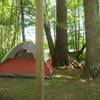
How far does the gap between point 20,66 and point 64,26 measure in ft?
11.0

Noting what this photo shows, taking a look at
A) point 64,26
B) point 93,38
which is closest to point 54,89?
point 93,38

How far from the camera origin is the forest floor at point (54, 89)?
6283 mm

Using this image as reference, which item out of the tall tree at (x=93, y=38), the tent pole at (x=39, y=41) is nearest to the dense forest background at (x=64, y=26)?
the tall tree at (x=93, y=38)

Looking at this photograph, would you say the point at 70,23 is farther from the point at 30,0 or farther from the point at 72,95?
the point at 72,95

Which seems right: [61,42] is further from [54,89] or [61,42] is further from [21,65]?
[54,89]

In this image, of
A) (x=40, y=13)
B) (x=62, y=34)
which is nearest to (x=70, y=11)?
(x=62, y=34)

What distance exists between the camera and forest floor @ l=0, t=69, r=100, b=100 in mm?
6283

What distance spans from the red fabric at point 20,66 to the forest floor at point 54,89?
1.40 ft

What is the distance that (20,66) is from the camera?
30.3 ft

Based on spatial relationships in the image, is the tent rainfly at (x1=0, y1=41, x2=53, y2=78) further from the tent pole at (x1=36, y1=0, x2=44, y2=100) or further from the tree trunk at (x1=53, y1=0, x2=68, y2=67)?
the tent pole at (x1=36, y1=0, x2=44, y2=100)

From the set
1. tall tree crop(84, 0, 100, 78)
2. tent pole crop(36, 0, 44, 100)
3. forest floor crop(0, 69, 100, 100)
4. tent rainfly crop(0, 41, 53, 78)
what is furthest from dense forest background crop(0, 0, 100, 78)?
tent pole crop(36, 0, 44, 100)

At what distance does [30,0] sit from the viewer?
1357cm

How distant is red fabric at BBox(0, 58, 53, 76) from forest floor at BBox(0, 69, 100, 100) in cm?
43

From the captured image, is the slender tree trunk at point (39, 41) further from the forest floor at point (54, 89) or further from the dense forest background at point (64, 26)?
the dense forest background at point (64, 26)
